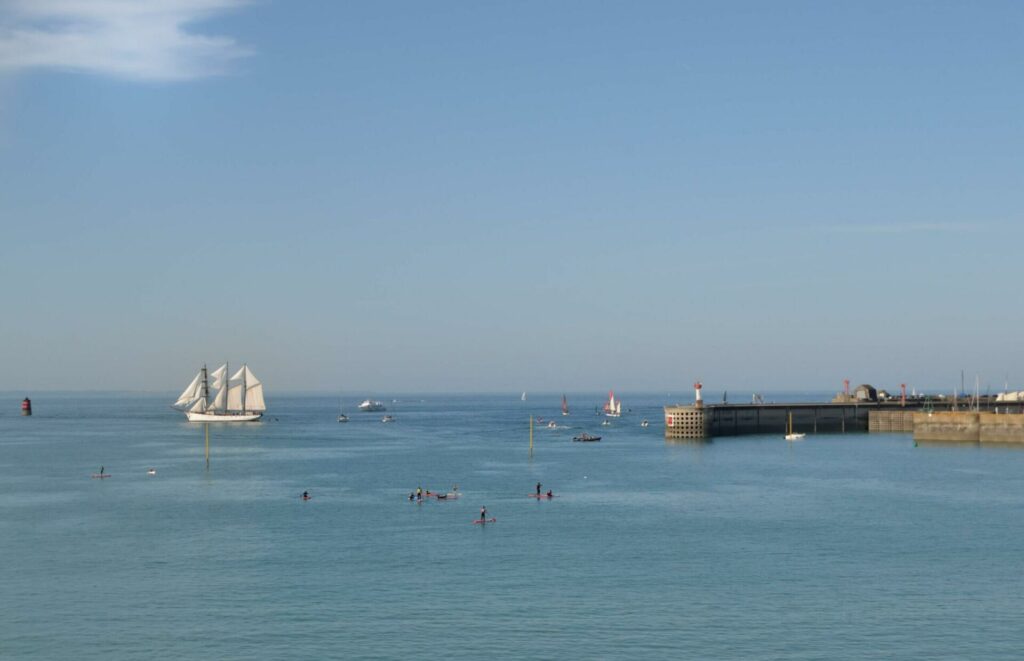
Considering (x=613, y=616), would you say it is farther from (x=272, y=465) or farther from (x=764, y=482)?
(x=272, y=465)

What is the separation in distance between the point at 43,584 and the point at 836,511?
73024 millimetres

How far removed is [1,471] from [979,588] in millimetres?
133522

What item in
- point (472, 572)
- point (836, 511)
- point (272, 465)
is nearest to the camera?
point (472, 572)

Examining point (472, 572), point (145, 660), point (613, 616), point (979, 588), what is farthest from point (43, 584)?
point (979, 588)

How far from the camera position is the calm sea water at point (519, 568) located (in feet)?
208

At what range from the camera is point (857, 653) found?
60.7m

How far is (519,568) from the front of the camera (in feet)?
272

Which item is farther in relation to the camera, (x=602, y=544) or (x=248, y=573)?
(x=602, y=544)

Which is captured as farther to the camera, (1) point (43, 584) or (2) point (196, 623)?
(1) point (43, 584)

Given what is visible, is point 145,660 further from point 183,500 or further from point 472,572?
point 183,500

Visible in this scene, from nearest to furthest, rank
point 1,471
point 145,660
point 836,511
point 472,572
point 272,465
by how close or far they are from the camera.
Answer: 1. point 145,660
2. point 472,572
3. point 836,511
4. point 1,471
5. point 272,465

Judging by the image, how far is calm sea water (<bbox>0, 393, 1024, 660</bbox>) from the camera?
2495 inches

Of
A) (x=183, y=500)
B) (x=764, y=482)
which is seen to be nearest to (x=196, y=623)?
(x=183, y=500)

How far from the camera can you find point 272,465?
170 metres
